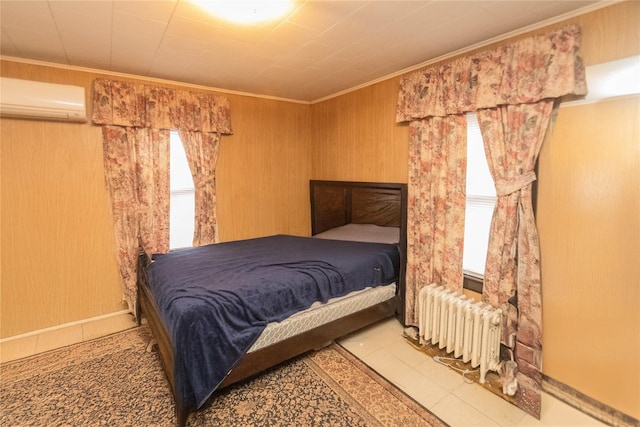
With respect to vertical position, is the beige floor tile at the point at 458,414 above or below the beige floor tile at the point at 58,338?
below

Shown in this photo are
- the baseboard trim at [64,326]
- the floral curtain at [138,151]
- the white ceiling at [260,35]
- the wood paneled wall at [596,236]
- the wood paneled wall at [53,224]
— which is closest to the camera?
the wood paneled wall at [596,236]

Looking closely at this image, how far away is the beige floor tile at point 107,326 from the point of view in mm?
2814

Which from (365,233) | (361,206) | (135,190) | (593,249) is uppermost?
(135,190)

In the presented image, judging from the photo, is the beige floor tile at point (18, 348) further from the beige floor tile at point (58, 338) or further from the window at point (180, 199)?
the window at point (180, 199)

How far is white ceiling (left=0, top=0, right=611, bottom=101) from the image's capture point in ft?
5.93

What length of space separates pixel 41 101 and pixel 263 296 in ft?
7.94

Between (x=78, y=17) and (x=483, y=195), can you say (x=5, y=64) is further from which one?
(x=483, y=195)

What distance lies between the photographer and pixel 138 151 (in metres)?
3.00

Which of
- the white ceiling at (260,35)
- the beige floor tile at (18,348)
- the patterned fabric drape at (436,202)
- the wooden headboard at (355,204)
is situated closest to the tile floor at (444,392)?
the patterned fabric drape at (436,202)

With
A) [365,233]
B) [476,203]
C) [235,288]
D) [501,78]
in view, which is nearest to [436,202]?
[476,203]

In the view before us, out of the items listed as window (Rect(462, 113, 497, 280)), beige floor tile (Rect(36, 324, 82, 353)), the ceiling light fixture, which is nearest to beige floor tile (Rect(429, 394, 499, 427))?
window (Rect(462, 113, 497, 280))

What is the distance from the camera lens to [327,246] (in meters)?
3.23

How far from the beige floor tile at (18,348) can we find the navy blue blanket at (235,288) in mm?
1182

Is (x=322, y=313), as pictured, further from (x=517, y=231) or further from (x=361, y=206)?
(x=361, y=206)
